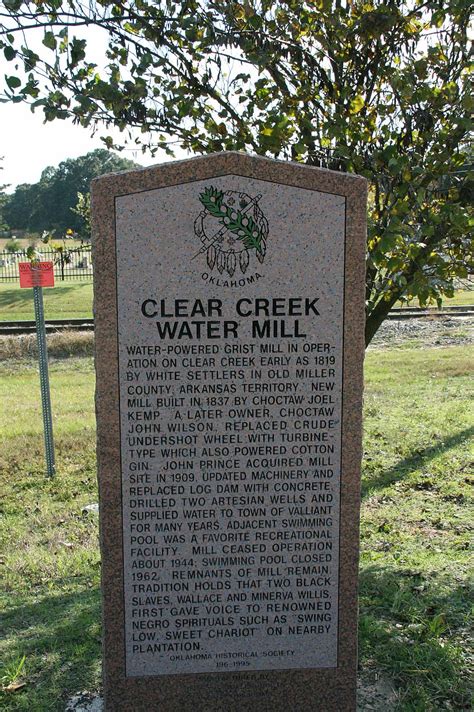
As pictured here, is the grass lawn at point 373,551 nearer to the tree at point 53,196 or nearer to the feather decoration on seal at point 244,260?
the feather decoration on seal at point 244,260

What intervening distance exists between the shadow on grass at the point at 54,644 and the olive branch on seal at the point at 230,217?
2306mm

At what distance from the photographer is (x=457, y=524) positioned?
19.1 feet

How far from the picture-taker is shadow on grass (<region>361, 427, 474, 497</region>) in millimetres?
7199

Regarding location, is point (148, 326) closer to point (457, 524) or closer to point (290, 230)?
point (290, 230)

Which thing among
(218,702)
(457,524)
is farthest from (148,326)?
(457,524)

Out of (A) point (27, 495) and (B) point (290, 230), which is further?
(A) point (27, 495)

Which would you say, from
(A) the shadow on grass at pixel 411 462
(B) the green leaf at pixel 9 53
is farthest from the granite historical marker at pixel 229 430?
(A) the shadow on grass at pixel 411 462

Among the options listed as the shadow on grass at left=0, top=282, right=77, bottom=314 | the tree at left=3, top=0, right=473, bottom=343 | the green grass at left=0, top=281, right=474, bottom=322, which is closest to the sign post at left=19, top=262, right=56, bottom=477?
the tree at left=3, top=0, right=473, bottom=343

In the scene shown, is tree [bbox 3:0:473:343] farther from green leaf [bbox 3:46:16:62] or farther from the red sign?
the red sign

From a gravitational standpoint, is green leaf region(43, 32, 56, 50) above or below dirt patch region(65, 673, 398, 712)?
above

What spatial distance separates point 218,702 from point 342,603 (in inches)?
28.8

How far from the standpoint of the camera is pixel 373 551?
17.8ft

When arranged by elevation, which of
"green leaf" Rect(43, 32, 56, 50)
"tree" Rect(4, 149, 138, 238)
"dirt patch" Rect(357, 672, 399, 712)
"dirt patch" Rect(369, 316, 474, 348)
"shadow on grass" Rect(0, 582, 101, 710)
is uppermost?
"tree" Rect(4, 149, 138, 238)

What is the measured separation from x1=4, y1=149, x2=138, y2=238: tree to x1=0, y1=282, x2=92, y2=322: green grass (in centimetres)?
5347
